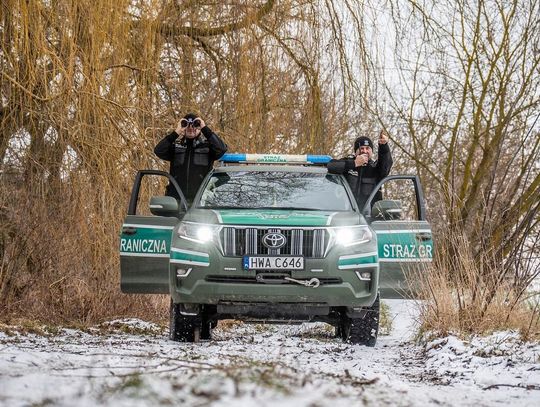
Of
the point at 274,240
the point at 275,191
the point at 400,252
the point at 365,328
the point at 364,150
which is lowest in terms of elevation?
the point at 365,328

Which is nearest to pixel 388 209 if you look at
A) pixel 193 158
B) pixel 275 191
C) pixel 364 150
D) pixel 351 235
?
pixel 351 235

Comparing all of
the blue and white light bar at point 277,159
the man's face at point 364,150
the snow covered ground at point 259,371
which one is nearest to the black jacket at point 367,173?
the man's face at point 364,150

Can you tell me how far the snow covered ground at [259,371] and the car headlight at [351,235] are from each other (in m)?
0.93

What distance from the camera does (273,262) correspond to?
23.6 feet

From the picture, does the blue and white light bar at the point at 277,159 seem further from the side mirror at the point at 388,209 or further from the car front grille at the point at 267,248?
the car front grille at the point at 267,248

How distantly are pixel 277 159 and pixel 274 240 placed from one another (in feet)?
5.96

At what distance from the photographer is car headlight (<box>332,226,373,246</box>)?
7.36 metres

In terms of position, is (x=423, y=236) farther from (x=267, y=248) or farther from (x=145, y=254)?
(x=145, y=254)

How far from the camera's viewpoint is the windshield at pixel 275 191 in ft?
26.5

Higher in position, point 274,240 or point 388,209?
point 388,209

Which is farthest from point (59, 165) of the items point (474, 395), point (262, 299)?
point (474, 395)

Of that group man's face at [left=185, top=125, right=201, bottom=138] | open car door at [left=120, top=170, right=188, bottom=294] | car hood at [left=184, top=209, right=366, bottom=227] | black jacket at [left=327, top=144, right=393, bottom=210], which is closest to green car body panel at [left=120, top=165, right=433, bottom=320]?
car hood at [left=184, top=209, right=366, bottom=227]

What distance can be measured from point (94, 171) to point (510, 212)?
456cm

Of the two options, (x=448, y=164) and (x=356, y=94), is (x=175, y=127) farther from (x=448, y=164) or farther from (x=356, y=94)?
(x=448, y=164)
